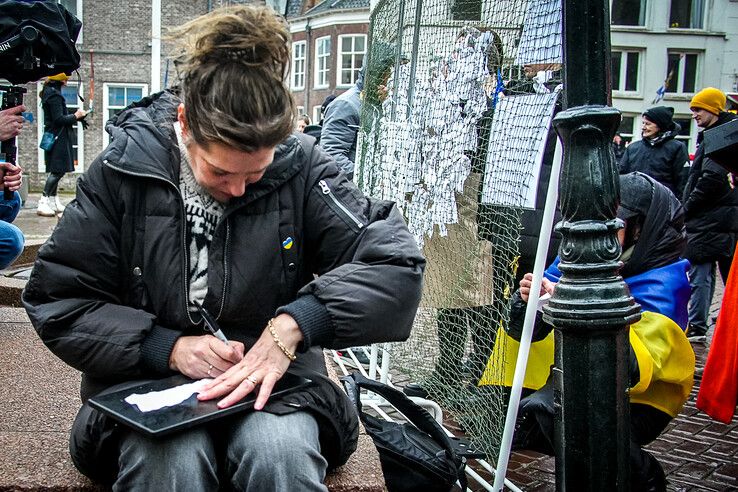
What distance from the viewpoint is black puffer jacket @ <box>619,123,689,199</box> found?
7.33 meters

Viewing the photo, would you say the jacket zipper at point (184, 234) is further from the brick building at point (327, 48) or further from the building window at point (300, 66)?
the building window at point (300, 66)

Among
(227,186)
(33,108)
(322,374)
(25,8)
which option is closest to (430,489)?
(322,374)

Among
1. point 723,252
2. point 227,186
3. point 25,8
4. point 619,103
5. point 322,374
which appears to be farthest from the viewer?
point 619,103

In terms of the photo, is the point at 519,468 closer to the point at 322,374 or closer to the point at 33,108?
the point at 322,374

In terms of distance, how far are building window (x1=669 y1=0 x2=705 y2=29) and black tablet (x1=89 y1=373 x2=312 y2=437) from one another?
3367 cm

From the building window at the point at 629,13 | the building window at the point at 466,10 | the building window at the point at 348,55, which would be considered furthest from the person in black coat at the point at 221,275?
the building window at the point at 348,55

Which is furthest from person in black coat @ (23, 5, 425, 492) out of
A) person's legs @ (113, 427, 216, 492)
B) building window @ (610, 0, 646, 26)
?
building window @ (610, 0, 646, 26)

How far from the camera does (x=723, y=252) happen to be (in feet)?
21.9

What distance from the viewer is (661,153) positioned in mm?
7340

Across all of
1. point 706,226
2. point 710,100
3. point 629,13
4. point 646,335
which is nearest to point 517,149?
point 646,335

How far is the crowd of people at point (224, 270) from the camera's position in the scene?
1979 mm

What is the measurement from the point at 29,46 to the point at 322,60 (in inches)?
1326

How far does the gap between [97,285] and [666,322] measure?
1.91 meters

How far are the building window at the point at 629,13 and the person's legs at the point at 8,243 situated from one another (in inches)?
1234
